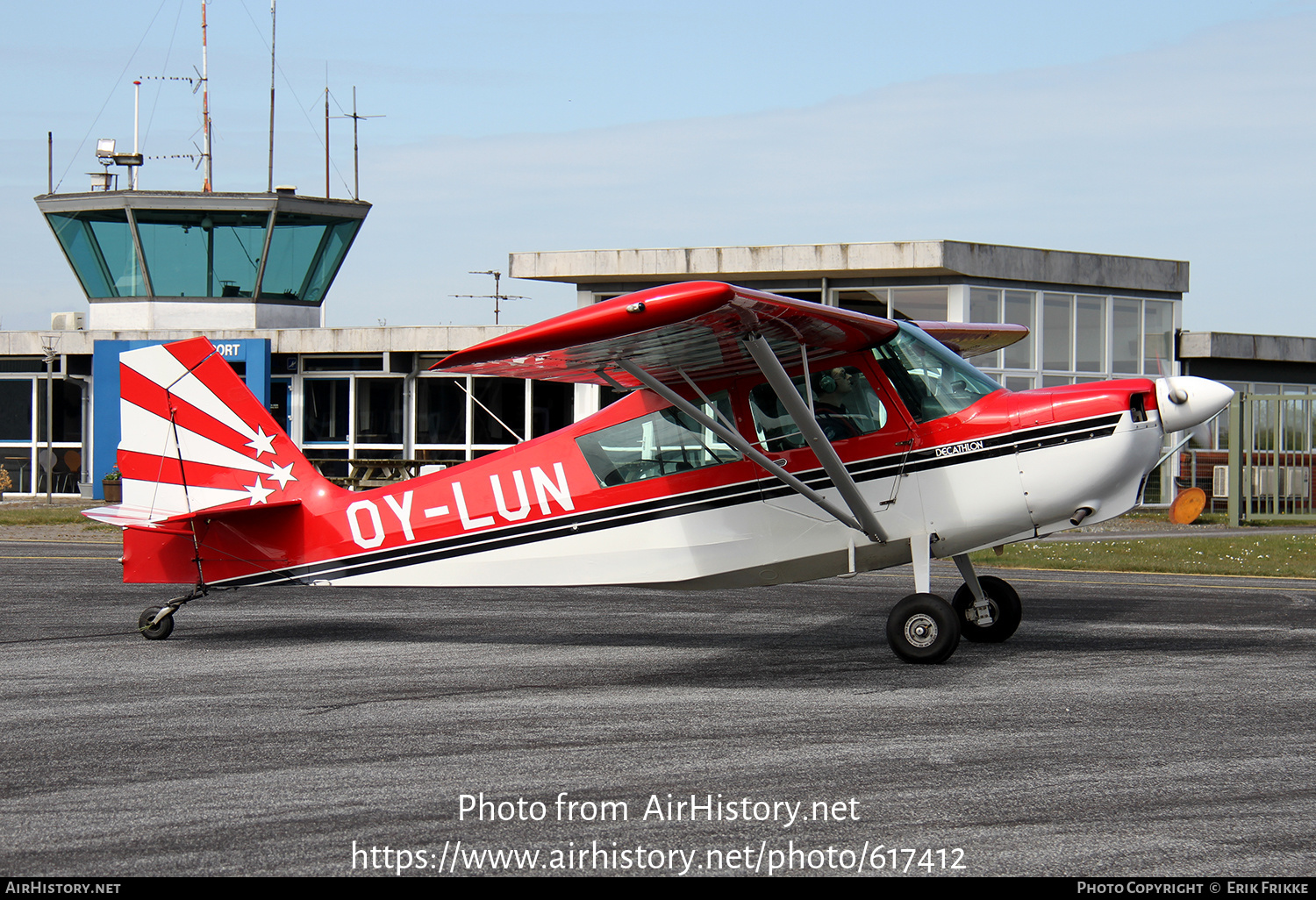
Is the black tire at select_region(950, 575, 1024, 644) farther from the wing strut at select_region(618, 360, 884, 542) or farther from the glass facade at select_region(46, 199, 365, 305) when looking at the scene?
the glass facade at select_region(46, 199, 365, 305)

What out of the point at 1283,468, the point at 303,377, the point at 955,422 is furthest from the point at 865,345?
the point at 303,377

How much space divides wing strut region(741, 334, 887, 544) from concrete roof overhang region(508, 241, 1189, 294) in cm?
1837

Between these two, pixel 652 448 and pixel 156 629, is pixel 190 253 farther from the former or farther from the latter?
pixel 652 448

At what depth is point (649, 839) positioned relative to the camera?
16.2ft

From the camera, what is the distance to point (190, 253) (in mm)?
36000

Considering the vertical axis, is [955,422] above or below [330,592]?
above

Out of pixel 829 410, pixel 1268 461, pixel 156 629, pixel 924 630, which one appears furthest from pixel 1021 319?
pixel 156 629

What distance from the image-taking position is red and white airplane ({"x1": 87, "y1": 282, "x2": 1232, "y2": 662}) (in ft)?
29.1

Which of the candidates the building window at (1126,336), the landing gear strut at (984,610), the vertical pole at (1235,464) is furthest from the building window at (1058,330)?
the landing gear strut at (984,610)

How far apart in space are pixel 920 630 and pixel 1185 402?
2.50 m

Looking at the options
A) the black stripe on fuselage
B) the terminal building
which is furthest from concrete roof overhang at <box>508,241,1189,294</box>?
the black stripe on fuselage

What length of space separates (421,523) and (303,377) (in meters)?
26.9

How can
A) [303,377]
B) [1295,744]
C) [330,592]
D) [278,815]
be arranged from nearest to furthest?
[278,815] < [1295,744] < [330,592] < [303,377]
